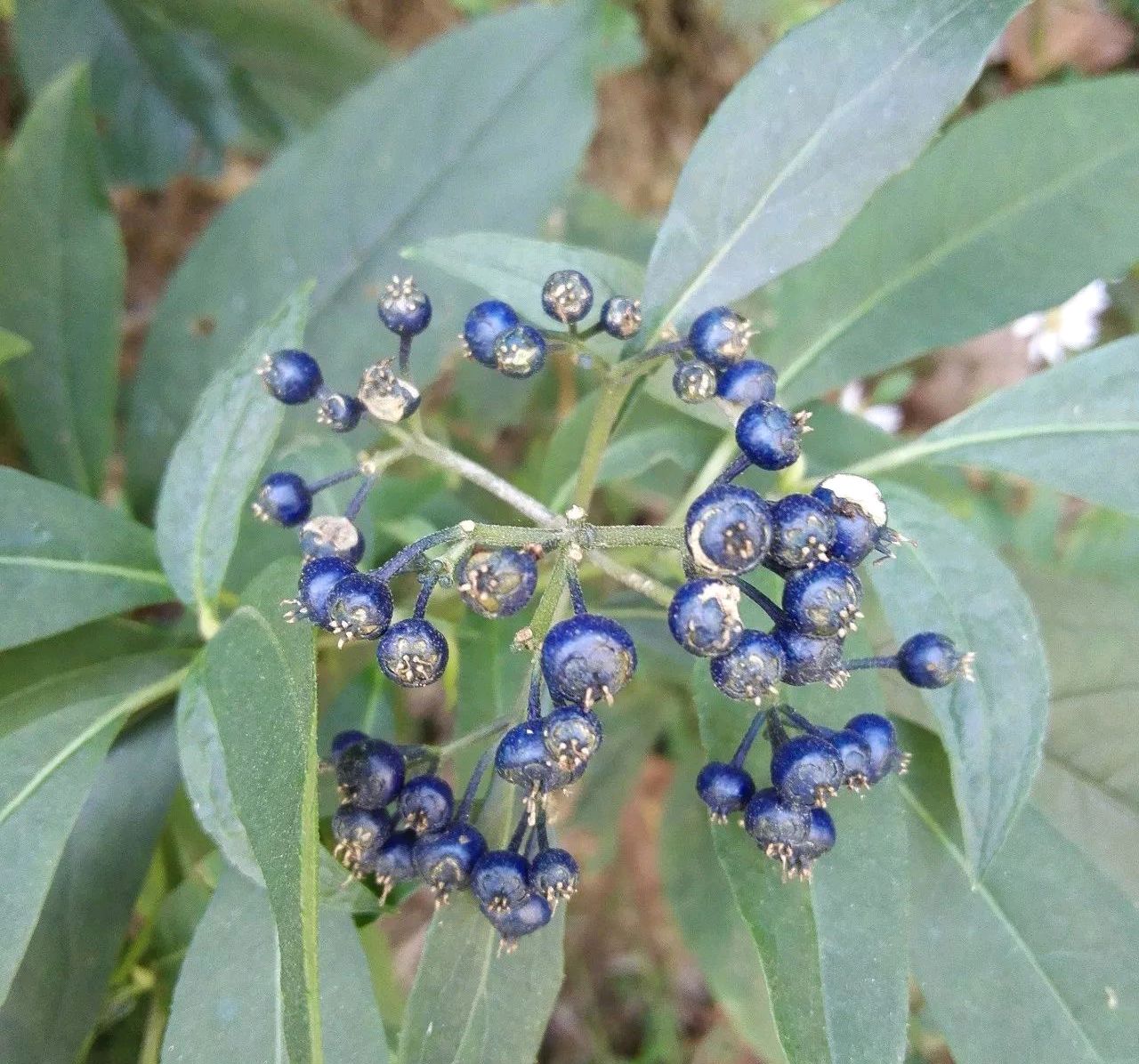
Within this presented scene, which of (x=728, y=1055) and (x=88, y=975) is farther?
(x=728, y=1055)


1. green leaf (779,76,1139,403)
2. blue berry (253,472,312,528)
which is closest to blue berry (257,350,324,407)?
blue berry (253,472,312,528)

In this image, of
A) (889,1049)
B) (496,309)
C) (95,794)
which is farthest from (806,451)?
(95,794)

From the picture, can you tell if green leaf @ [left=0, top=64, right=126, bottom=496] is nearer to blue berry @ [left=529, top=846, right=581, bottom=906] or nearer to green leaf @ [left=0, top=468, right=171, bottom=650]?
green leaf @ [left=0, top=468, right=171, bottom=650]

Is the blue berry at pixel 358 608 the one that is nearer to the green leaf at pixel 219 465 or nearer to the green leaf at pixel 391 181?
the green leaf at pixel 219 465

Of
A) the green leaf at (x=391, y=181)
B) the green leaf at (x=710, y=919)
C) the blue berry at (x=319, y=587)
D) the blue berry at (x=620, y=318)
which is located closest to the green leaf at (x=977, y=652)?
the blue berry at (x=620, y=318)

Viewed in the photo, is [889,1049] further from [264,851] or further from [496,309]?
[496,309]

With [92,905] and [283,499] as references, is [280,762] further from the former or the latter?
[92,905]
